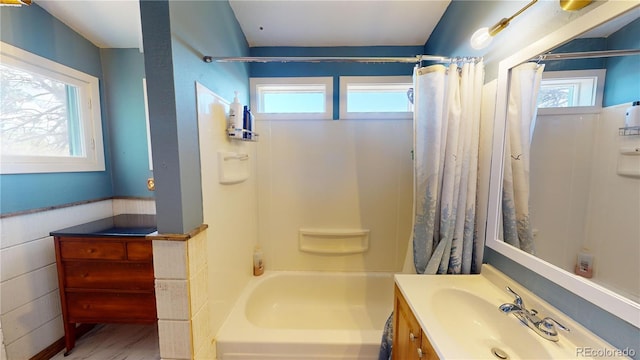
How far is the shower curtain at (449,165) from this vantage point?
1.24 meters

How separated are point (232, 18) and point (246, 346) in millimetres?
2172

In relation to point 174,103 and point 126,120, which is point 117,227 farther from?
point 174,103

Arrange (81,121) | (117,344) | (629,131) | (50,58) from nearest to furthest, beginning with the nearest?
(629,131), (50,58), (117,344), (81,121)

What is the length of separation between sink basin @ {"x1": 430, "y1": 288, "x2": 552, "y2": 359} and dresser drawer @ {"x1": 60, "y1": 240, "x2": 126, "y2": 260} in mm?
1930


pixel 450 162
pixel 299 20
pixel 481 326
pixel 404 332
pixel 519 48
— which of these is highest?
pixel 299 20

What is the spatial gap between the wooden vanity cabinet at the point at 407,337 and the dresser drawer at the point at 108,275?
1.58 meters

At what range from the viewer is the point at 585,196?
792 millimetres

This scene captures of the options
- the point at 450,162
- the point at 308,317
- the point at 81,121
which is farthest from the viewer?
the point at 308,317

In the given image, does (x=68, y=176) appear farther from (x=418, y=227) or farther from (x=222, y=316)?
(x=418, y=227)

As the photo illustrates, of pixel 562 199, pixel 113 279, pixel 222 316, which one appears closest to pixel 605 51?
pixel 562 199

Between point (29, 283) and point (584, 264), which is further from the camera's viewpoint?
point (29, 283)

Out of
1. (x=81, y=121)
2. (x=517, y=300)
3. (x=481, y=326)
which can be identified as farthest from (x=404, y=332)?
(x=81, y=121)

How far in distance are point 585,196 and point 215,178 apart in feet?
5.35
